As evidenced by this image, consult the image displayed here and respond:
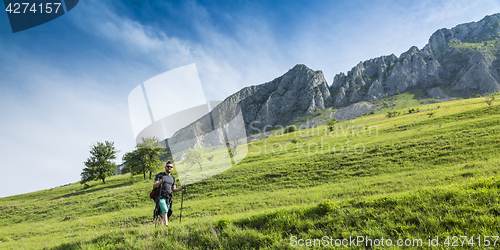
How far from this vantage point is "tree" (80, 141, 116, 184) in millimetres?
43969

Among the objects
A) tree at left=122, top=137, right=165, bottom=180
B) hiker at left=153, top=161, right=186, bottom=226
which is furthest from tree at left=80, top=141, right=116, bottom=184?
hiker at left=153, top=161, right=186, bottom=226

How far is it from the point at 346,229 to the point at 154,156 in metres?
46.6

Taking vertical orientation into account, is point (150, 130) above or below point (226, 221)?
above

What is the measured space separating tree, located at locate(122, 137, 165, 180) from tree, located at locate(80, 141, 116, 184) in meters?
5.07

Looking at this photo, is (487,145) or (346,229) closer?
(346,229)

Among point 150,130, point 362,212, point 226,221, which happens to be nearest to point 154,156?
point 150,130

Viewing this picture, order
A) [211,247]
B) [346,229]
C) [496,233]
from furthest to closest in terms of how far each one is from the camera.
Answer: [211,247] → [346,229] → [496,233]

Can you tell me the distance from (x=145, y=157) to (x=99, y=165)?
1197 centimetres

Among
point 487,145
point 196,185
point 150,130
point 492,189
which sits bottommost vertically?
point 196,185

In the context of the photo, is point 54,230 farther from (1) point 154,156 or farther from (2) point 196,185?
(1) point 154,156

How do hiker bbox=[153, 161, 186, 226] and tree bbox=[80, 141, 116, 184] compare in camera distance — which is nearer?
hiker bbox=[153, 161, 186, 226]

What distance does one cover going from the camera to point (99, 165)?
4459 cm

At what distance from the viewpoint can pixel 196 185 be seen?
28.2 m

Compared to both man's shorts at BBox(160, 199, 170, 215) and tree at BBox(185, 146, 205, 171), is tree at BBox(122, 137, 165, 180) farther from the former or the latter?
man's shorts at BBox(160, 199, 170, 215)
